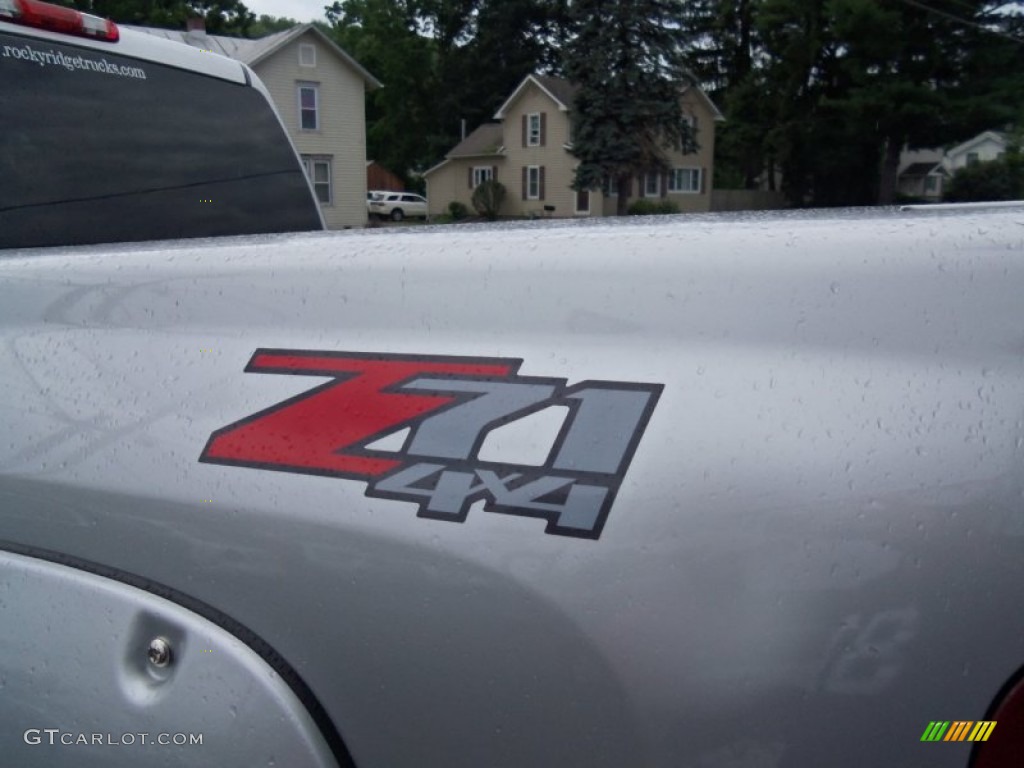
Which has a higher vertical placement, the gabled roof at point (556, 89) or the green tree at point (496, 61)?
the green tree at point (496, 61)

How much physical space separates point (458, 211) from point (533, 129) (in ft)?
20.5

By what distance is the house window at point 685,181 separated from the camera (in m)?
47.6

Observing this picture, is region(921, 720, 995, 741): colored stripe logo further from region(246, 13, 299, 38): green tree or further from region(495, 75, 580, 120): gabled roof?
region(246, 13, 299, 38): green tree

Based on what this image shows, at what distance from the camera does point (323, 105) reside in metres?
38.6

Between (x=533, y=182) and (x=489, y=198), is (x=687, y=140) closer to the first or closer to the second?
(x=533, y=182)

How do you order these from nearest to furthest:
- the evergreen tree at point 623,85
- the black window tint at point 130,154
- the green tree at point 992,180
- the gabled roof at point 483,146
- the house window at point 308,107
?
the black window tint at point 130,154 < the green tree at point 992,180 < the evergreen tree at point 623,85 < the house window at point 308,107 < the gabled roof at point 483,146

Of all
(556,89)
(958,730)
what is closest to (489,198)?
(556,89)

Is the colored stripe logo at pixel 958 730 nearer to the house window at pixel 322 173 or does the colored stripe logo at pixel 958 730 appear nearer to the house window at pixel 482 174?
the house window at pixel 322 173

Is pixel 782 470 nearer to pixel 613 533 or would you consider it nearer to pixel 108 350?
pixel 613 533

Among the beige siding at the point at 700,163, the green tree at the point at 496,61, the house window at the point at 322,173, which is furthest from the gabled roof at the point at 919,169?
the house window at the point at 322,173

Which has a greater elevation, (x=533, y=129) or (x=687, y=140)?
(x=533, y=129)

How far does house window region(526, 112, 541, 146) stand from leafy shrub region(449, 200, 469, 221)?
5.24 meters

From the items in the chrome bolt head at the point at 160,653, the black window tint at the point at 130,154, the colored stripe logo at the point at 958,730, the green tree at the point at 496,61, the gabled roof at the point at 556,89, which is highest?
the green tree at the point at 496,61

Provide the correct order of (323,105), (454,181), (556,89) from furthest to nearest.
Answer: (454,181) → (556,89) → (323,105)
